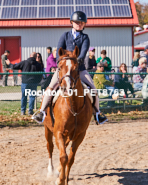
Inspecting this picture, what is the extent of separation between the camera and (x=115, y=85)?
40.0 ft

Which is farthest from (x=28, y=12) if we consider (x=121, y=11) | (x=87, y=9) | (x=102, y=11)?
(x=121, y=11)

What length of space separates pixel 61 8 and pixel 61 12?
0.31 metres

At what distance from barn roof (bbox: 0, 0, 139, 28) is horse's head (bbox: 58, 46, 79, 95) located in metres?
18.3

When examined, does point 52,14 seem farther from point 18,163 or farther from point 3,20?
point 18,163

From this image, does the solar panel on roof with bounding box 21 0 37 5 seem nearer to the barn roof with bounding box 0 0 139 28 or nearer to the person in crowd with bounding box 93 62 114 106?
the barn roof with bounding box 0 0 139 28

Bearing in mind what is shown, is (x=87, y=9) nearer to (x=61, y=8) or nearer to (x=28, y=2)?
(x=61, y=8)

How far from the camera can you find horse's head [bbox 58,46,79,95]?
4852mm

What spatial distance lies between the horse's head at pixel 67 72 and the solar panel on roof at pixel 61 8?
61.3 feet

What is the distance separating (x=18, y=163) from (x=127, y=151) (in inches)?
99.8

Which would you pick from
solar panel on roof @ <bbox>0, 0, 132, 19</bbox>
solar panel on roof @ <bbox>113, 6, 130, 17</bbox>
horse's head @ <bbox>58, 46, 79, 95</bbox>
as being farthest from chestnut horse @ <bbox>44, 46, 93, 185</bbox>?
solar panel on roof @ <bbox>113, 6, 130, 17</bbox>

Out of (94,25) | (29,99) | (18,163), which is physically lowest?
(18,163)

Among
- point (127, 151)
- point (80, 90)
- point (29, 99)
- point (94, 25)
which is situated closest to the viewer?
point (80, 90)

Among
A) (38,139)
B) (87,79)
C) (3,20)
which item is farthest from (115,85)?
(3,20)

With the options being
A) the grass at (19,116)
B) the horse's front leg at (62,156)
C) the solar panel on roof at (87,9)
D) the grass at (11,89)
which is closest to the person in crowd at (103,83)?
the grass at (19,116)
